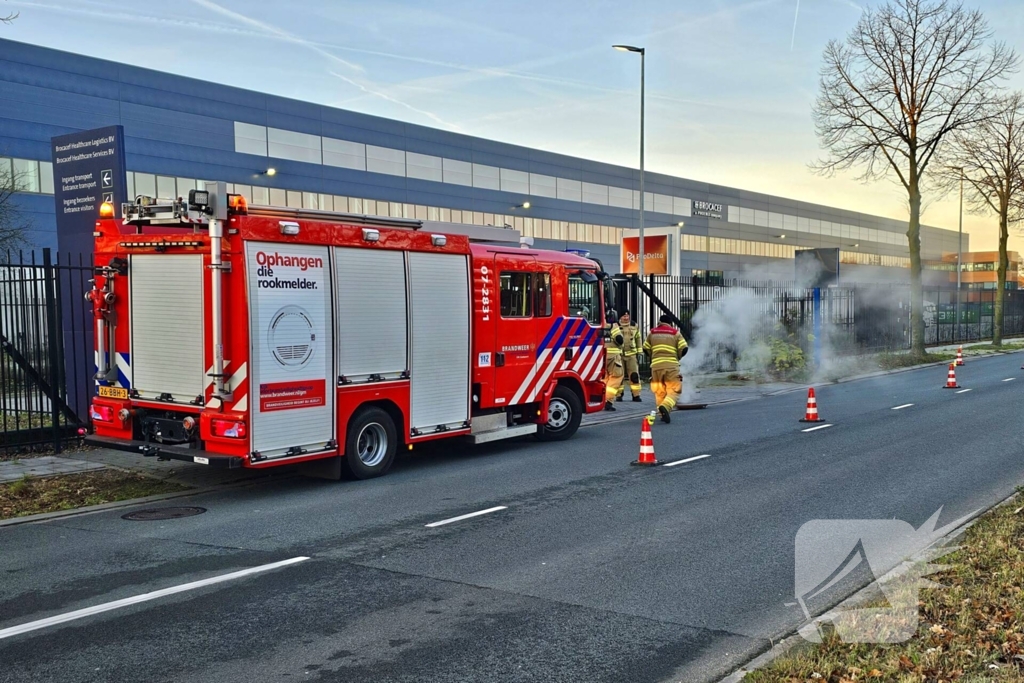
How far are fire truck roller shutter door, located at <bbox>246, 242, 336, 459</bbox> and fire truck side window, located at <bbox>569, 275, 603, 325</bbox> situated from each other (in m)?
4.79

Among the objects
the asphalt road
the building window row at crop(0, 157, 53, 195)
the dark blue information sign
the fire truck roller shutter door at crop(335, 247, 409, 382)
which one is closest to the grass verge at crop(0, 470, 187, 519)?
the asphalt road

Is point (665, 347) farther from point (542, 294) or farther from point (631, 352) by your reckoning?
point (542, 294)

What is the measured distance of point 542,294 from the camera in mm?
12484

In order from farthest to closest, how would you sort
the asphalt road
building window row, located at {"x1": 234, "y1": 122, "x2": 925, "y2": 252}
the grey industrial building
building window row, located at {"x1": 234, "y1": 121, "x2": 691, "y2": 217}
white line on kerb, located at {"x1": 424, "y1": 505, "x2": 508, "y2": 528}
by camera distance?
building window row, located at {"x1": 234, "y1": 122, "x2": 925, "y2": 252}, building window row, located at {"x1": 234, "y1": 121, "x2": 691, "y2": 217}, the grey industrial building, white line on kerb, located at {"x1": 424, "y1": 505, "x2": 508, "y2": 528}, the asphalt road

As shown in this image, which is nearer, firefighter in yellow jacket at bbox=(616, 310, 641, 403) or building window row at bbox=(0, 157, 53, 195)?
firefighter in yellow jacket at bbox=(616, 310, 641, 403)

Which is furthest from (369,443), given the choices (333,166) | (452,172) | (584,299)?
(452,172)

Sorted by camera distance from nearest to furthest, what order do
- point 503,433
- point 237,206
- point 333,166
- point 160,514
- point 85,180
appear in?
point 160,514 < point 237,206 < point 503,433 < point 85,180 < point 333,166

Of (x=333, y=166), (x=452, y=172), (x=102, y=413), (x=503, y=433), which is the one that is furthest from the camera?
(x=452, y=172)

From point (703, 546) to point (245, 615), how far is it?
3663 millimetres

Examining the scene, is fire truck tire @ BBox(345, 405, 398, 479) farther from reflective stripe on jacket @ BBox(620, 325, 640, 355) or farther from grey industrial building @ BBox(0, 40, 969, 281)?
grey industrial building @ BBox(0, 40, 969, 281)

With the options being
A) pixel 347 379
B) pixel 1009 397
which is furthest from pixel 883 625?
pixel 1009 397

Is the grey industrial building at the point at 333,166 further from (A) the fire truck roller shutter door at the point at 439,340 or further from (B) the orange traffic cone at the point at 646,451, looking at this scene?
(A) the fire truck roller shutter door at the point at 439,340

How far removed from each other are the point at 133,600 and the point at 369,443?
4.54 m

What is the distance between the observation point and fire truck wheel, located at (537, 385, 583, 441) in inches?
513
